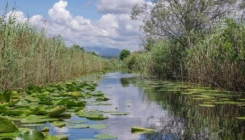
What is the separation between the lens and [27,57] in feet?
23.7

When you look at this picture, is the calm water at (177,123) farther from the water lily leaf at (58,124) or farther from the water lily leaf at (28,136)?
the water lily leaf at (28,136)

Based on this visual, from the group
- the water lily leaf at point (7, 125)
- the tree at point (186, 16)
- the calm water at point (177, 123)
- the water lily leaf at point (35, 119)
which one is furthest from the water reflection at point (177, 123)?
the tree at point (186, 16)

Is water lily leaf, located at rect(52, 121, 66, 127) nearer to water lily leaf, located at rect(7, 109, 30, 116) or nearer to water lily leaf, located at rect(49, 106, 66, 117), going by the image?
water lily leaf, located at rect(49, 106, 66, 117)

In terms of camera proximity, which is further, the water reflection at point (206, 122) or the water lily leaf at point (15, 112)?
the water lily leaf at point (15, 112)

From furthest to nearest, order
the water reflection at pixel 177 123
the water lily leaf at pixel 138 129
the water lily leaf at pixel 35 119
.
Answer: the water lily leaf at pixel 35 119 → the water lily leaf at pixel 138 129 → the water reflection at pixel 177 123

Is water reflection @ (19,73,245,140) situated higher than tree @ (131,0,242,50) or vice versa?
tree @ (131,0,242,50)

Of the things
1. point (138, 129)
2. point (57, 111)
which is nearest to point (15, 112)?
point (57, 111)

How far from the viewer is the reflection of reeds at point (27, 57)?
20.6 feet

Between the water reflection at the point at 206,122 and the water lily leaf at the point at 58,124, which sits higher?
the water lily leaf at the point at 58,124

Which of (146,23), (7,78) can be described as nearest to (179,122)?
(7,78)

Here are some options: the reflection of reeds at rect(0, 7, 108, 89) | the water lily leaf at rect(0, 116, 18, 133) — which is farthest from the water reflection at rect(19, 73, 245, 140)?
the reflection of reeds at rect(0, 7, 108, 89)

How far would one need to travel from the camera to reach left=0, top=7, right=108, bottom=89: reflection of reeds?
6282 millimetres

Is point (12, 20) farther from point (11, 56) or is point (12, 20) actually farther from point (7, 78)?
point (7, 78)

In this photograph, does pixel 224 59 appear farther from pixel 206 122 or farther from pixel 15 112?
pixel 15 112
